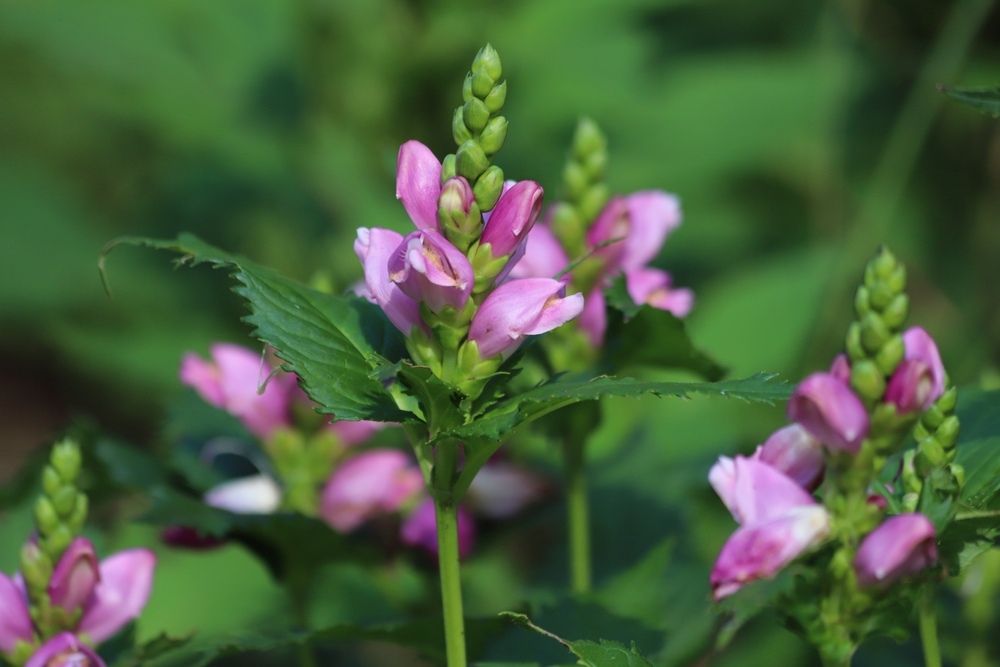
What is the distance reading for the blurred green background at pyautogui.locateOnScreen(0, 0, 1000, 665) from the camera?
7.80 feet

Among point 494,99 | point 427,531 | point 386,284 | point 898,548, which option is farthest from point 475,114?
point 427,531

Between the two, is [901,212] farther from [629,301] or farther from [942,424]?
[942,424]

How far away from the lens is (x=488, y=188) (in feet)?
2.90

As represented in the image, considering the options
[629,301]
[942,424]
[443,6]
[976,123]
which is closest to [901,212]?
[976,123]

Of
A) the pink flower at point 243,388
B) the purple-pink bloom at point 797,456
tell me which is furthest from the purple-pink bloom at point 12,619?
the purple-pink bloom at point 797,456

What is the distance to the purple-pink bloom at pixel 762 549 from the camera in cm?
83

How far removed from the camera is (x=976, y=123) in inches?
114

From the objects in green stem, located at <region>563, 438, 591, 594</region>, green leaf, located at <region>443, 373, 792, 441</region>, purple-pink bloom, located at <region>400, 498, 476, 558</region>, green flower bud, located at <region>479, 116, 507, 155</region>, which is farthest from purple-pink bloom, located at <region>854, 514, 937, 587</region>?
purple-pink bloom, located at <region>400, 498, 476, 558</region>

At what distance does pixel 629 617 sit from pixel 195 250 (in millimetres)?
563

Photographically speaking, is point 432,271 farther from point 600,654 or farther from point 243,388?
point 243,388

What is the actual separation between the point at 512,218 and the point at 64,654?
53 centimetres

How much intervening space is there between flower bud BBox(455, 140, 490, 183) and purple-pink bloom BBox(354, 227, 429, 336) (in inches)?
3.1

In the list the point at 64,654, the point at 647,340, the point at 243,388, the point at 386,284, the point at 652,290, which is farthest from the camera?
the point at 243,388

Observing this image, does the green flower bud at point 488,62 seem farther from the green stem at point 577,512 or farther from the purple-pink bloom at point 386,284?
the green stem at point 577,512
